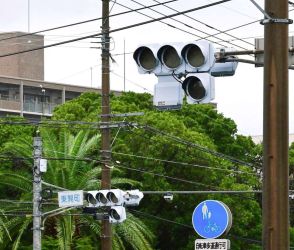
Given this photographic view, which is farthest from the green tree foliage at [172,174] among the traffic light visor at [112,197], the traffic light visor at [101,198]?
the traffic light visor at [112,197]

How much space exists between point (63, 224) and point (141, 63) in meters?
29.9

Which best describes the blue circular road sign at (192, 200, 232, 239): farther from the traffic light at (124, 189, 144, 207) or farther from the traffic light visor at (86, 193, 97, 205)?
the traffic light visor at (86, 193, 97, 205)

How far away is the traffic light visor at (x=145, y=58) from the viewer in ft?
49.8

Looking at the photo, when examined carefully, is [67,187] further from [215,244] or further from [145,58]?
[145,58]

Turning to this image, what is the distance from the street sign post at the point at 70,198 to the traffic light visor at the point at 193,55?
1895 centimetres

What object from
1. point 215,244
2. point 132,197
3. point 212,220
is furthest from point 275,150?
point 132,197

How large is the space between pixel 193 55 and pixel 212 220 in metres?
5.05

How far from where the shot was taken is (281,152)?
547 inches

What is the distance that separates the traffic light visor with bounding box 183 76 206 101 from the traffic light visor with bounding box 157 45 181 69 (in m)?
0.29

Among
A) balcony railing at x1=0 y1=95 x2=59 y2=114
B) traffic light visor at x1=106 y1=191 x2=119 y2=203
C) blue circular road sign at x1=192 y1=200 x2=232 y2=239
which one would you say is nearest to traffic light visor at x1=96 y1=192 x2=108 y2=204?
traffic light visor at x1=106 y1=191 x2=119 y2=203

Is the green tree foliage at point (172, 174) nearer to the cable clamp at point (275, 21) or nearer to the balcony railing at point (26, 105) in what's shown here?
the cable clamp at point (275, 21)

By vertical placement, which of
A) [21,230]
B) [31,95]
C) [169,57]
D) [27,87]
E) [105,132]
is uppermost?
[27,87]

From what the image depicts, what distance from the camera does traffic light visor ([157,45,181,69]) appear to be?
14992 millimetres

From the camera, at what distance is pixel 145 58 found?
50.0ft
